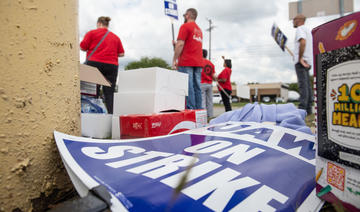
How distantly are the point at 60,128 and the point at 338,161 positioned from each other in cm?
84

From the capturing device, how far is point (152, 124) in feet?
4.51

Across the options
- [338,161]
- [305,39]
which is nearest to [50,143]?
[338,161]

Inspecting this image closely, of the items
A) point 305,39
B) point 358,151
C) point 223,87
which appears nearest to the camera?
point 358,151

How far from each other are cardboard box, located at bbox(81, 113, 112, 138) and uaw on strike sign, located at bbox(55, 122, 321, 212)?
990 millimetres

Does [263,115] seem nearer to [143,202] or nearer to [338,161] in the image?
[338,161]

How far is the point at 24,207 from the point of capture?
2.05 feet

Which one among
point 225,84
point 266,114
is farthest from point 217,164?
point 225,84

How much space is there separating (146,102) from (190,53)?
1406 mm

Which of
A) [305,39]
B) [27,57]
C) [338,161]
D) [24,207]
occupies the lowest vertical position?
[24,207]

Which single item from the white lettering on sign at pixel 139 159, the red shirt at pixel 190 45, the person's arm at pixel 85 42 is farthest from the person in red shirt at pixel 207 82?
the white lettering on sign at pixel 139 159

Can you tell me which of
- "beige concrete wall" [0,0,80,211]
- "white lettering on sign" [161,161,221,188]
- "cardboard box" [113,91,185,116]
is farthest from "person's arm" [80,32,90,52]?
"white lettering on sign" [161,161,221,188]

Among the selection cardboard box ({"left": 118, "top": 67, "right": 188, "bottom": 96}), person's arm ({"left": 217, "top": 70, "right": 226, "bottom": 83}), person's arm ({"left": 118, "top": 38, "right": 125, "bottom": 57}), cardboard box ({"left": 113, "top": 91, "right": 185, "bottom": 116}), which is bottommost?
cardboard box ({"left": 113, "top": 91, "right": 185, "bottom": 116})

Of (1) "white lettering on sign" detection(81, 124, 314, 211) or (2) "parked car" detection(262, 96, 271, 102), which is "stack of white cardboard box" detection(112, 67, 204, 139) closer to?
(1) "white lettering on sign" detection(81, 124, 314, 211)

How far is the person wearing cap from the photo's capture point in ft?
10.6
